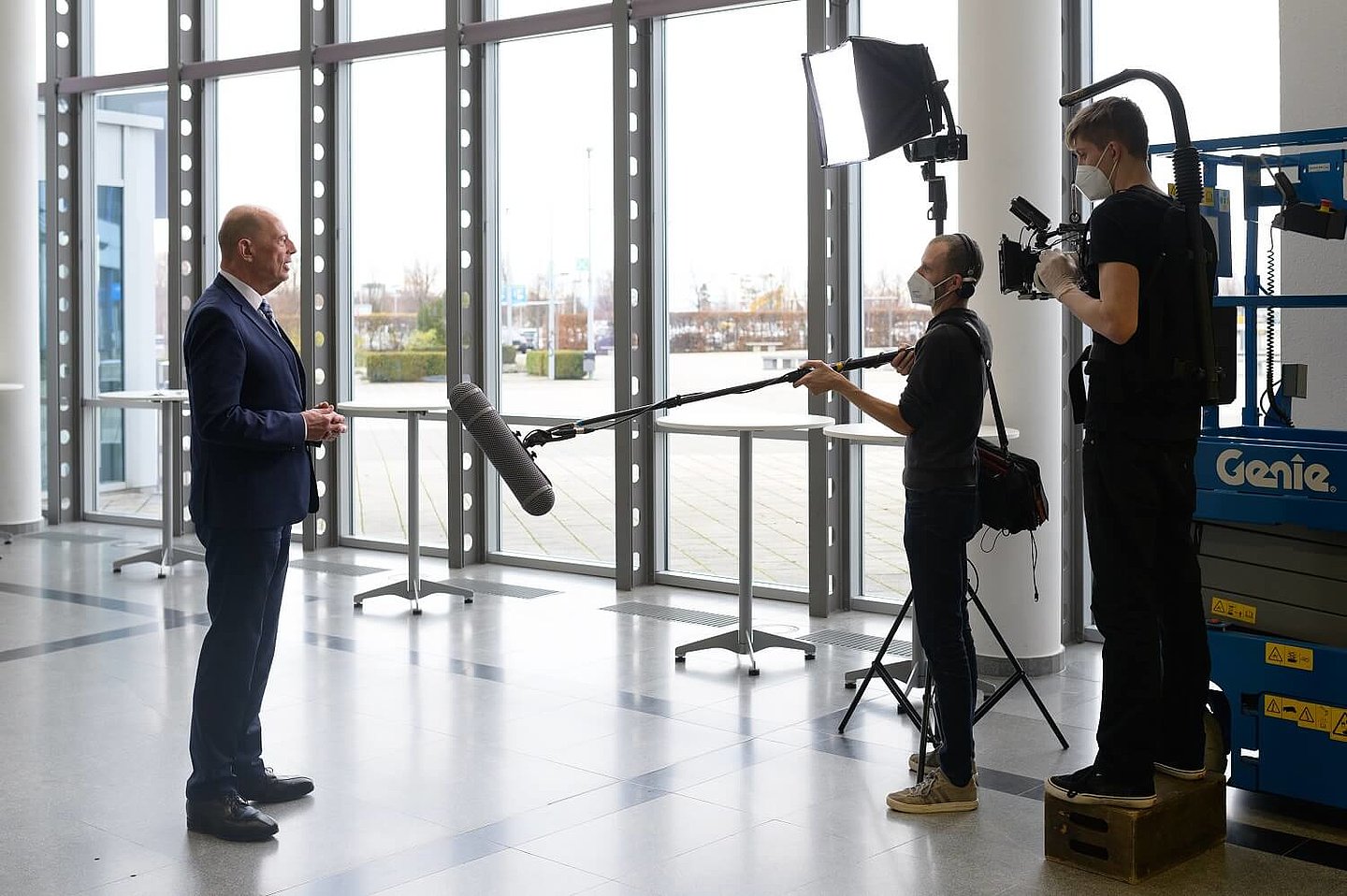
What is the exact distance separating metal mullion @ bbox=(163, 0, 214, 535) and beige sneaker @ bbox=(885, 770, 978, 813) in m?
6.52

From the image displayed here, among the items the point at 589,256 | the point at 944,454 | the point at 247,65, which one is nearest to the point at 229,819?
the point at 944,454

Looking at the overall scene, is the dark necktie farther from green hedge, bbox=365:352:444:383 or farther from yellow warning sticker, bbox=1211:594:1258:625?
green hedge, bbox=365:352:444:383

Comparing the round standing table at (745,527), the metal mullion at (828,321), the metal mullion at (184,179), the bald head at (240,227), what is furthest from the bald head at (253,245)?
the metal mullion at (184,179)

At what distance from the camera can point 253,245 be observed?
384 cm

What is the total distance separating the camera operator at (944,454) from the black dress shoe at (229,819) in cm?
173

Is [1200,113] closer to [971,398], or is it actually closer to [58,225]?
[971,398]

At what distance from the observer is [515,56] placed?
8117 mm

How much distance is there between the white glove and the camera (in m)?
3.50

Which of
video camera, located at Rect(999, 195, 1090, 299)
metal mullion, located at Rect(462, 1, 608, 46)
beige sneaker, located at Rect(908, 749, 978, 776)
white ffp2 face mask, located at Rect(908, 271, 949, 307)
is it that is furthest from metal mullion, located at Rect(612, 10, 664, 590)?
video camera, located at Rect(999, 195, 1090, 299)

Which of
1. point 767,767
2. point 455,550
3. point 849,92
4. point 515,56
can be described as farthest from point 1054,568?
point 515,56

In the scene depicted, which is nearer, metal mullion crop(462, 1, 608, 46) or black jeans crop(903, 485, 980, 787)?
black jeans crop(903, 485, 980, 787)

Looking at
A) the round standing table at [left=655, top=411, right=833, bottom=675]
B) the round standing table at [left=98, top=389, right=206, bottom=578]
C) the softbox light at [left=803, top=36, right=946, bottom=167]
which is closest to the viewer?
the softbox light at [left=803, top=36, right=946, bottom=167]

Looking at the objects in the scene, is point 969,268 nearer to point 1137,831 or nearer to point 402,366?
point 1137,831

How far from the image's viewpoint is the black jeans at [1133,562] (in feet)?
11.2
